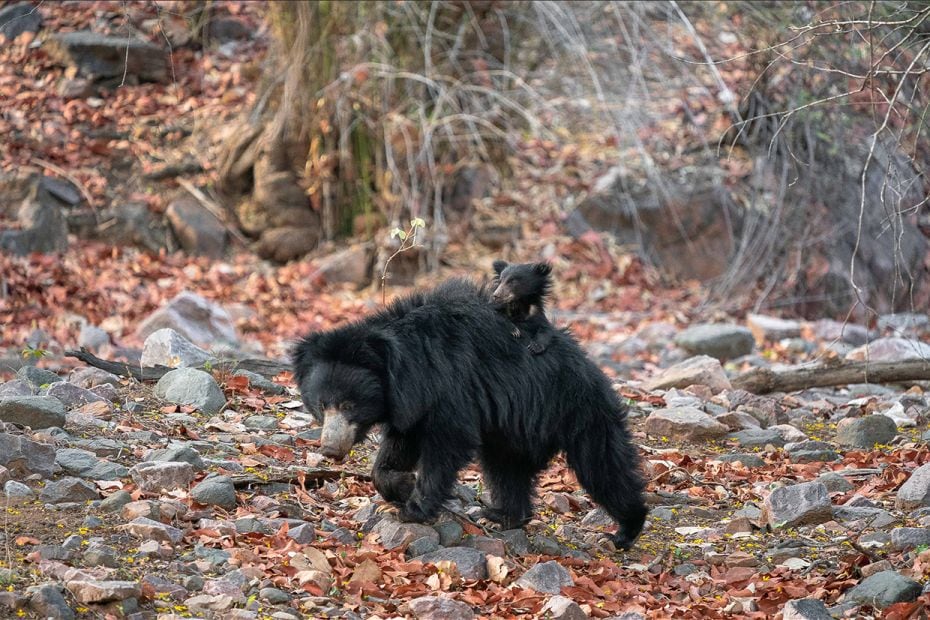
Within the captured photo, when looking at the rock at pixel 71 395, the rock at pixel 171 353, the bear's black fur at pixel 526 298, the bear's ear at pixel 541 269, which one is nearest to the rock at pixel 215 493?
the rock at pixel 71 395

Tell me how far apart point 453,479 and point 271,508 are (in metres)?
0.68

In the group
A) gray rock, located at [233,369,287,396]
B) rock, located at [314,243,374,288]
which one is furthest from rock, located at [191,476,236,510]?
rock, located at [314,243,374,288]

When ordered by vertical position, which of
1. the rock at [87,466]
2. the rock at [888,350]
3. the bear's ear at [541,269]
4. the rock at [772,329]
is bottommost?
the rock at [772,329]

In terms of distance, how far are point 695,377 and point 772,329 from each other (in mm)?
3095

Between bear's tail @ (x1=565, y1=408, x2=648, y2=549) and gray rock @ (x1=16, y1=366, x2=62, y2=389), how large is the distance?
2539 millimetres

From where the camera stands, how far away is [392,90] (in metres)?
10.7

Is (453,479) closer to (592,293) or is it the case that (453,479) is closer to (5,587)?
(5,587)

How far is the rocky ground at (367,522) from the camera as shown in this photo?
348 centimetres

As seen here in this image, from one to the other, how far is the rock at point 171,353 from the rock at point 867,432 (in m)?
3.36

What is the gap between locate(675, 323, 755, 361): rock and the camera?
8.77 m

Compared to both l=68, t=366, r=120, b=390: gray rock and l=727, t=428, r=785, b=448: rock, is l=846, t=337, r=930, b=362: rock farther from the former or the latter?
l=68, t=366, r=120, b=390: gray rock

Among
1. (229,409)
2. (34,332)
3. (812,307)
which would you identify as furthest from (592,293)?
(229,409)

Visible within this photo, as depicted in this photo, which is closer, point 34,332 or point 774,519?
point 774,519

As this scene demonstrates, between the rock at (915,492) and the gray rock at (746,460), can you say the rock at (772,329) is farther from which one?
the rock at (915,492)
